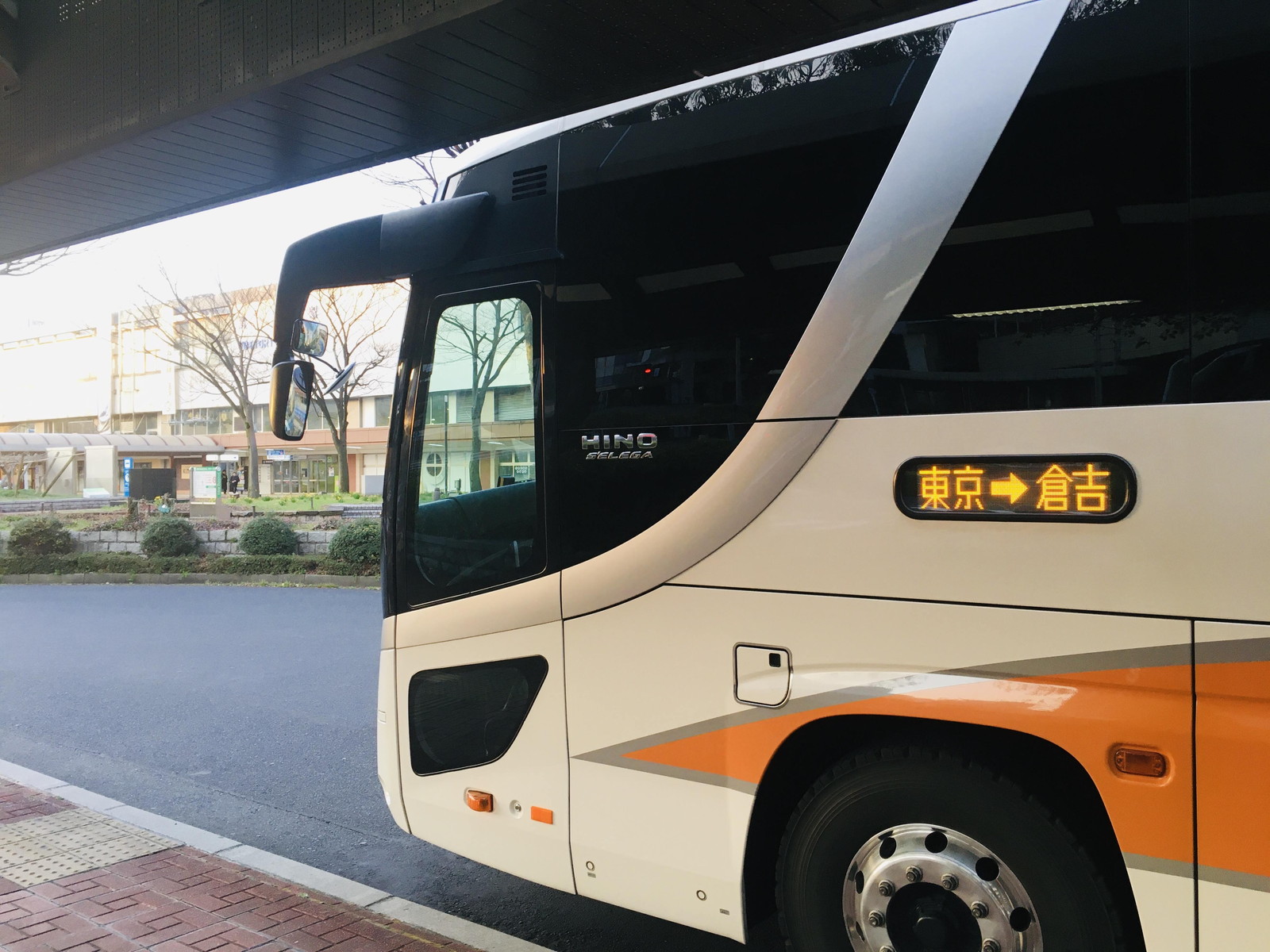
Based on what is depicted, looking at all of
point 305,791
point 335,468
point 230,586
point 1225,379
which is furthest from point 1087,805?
point 335,468

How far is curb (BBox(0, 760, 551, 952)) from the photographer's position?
12.1 ft

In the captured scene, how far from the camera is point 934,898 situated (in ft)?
8.71

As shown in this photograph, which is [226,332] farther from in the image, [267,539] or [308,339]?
[308,339]

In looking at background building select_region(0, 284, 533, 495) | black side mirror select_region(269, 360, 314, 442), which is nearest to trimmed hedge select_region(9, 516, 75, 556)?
background building select_region(0, 284, 533, 495)

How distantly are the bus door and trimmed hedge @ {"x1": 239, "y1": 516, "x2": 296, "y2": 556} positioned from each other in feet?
48.6

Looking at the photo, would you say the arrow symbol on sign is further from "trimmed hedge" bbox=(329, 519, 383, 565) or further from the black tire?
"trimmed hedge" bbox=(329, 519, 383, 565)

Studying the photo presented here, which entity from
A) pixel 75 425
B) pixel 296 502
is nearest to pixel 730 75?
pixel 296 502

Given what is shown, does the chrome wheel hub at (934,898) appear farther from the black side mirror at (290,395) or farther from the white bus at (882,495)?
the black side mirror at (290,395)

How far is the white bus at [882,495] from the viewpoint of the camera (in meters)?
2.30

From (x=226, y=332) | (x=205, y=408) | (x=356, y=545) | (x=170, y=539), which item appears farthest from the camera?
(x=205, y=408)

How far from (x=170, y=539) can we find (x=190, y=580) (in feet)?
4.53

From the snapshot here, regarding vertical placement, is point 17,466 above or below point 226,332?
below

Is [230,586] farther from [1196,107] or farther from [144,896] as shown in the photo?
[1196,107]

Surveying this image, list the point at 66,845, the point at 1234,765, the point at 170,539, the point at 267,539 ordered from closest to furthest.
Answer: the point at 1234,765, the point at 66,845, the point at 267,539, the point at 170,539
